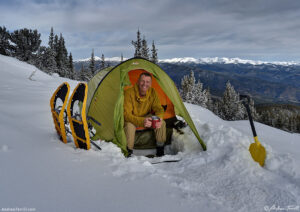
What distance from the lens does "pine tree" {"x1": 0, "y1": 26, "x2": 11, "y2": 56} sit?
2418cm

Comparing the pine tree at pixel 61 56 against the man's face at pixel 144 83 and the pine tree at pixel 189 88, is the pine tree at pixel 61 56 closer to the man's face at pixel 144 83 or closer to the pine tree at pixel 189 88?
the pine tree at pixel 189 88

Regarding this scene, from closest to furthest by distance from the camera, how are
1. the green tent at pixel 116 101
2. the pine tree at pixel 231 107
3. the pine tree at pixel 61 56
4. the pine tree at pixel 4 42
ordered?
the green tent at pixel 116 101, the pine tree at pixel 4 42, the pine tree at pixel 231 107, the pine tree at pixel 61 56

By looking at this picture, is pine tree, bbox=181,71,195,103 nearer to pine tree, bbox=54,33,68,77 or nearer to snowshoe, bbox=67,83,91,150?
pine tree, bbox=54,33,68,77

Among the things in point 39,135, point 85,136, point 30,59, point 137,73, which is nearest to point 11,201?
point 85,136

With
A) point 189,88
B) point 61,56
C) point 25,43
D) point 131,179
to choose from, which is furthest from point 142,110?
point 61,56

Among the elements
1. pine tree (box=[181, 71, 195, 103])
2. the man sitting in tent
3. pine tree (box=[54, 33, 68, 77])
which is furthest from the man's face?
pine tree (box=[54, 33, 68, 77])

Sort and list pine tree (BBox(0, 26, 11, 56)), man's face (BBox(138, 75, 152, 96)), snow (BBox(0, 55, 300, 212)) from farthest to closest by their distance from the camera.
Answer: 1. pine tree (BBox(0, 26, 11, 56))
2. man's face (BBox(138, 75, 152, 96))
3. snow (BBox(0, 55, 300, 212))

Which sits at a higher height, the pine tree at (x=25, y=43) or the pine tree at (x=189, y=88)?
the pine tree at (x=25, y=43)

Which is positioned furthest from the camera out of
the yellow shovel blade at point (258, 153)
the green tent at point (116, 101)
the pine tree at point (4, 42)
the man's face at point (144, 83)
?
the pine tree at point (4, 42)

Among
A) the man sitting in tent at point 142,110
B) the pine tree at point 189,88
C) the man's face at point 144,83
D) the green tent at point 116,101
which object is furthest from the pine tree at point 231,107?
the man's face at point 144,83

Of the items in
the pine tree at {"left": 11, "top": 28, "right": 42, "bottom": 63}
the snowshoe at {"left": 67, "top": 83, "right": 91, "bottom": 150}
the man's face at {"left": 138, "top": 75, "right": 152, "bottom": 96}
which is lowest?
the snowshoe at {"left": 67, "top": 83, "right": 91, "bottom": 150}

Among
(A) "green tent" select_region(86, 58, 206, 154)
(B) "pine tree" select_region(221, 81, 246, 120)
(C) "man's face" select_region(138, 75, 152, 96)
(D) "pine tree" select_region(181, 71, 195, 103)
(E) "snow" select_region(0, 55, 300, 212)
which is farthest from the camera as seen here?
(B) "pine tree" select_region(221, 81, 246, 120)

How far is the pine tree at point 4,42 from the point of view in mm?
24177

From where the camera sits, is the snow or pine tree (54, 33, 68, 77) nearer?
the snow
